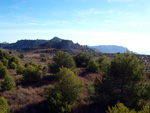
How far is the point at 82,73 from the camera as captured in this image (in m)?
21.0

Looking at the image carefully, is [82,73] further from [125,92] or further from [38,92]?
[125,92]

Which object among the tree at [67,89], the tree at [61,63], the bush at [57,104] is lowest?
the bush at [57,104]

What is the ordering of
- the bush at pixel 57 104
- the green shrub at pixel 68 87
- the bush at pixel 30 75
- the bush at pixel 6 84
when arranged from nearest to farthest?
the bush at pixel 57 104 → the green shrub at pixel 68 87 → the bush at pixel 6 84 → the bush at pixel 30 75

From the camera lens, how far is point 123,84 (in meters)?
9.95

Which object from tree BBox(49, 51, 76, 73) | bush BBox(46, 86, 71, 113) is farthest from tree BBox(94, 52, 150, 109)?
tree BBox(49, 51, 76, 73)

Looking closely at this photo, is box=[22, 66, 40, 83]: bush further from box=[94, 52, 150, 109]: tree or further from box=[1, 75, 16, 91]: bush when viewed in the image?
box=[94, 52, 150, 109]: tree

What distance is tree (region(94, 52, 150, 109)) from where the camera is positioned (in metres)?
9.19

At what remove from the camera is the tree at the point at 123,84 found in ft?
30.1

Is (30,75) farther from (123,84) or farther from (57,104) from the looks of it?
(123,84)

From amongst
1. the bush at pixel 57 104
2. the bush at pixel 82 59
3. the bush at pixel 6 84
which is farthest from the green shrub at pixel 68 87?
the bush at pixel 82 59

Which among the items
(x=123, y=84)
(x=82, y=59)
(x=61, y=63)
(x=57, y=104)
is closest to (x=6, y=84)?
(x=57, y=104)

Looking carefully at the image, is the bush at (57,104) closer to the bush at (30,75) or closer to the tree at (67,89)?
the tree at (67,89)

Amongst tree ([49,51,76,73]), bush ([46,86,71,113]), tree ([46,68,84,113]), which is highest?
tree ([49,51,76,73])

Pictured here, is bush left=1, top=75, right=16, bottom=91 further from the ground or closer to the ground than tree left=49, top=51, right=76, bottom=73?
closer to the ground
